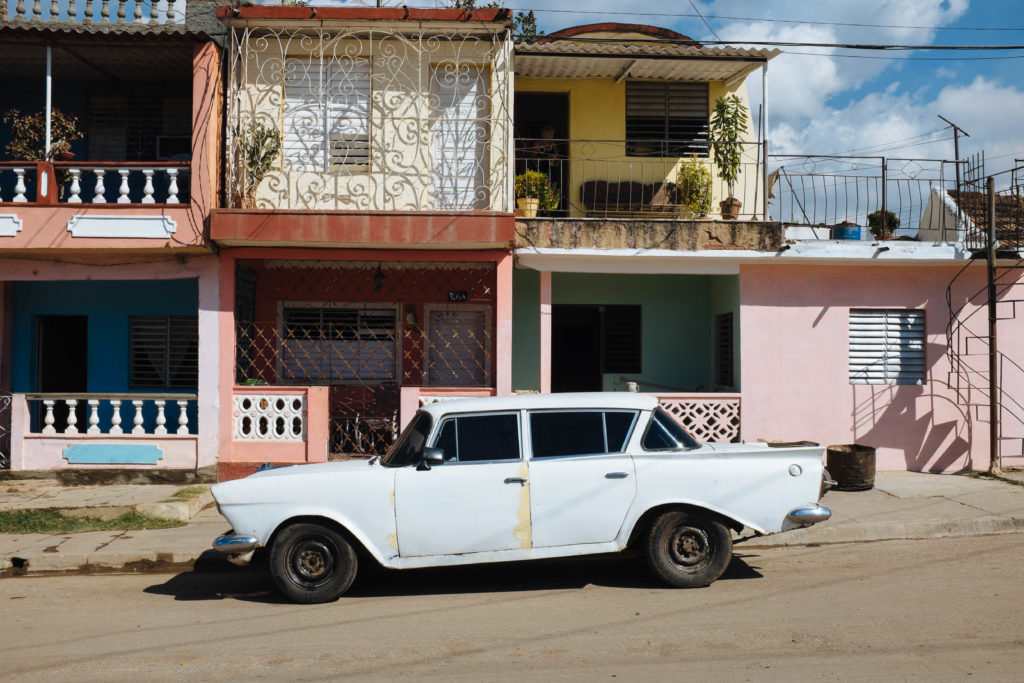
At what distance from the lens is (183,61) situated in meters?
12.3

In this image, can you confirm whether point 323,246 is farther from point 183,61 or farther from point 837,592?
point 837,592

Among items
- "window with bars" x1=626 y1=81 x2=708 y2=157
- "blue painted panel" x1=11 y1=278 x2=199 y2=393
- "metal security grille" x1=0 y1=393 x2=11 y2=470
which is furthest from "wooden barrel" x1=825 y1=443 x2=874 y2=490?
"metal security grille" x1=0 y1=393 x2=11 y2=470

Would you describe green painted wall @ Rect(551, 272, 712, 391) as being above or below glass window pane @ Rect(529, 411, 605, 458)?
above

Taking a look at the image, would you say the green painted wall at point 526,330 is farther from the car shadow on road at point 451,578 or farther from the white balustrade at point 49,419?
the white balustrade at point 49,419

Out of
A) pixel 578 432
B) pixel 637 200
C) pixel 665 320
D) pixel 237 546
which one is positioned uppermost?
pixel 637 200

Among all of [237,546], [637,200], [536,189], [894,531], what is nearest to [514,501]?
[237,546]

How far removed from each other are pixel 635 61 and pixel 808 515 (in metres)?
7.95

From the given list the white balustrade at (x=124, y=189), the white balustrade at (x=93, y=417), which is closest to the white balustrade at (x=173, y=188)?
the white balustrade at (x=124, y=189)

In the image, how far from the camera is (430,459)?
267 inches

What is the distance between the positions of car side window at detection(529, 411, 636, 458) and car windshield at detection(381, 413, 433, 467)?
85 centimetres

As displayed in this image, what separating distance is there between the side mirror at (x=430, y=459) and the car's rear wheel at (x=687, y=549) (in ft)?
Answer: 5.72

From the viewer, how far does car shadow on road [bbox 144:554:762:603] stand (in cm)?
724

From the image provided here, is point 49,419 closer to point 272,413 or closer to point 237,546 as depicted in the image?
point 272,413

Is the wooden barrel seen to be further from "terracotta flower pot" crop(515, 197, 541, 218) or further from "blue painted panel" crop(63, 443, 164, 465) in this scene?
"blue painted panel" crop(63, 443, 164, 465)
